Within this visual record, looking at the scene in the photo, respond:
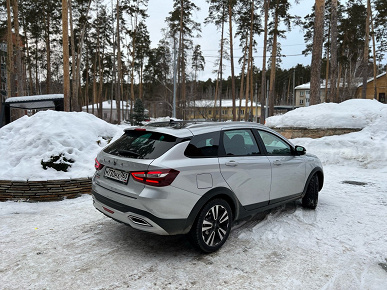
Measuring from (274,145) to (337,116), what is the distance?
7.84 meters

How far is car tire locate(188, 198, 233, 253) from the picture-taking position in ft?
10.6

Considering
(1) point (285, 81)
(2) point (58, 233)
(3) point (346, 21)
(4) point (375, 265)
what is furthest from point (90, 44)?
(1) point (285, 81)

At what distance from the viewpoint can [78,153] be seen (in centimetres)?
636

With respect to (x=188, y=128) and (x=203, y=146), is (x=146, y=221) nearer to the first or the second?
(x=203, y=146)

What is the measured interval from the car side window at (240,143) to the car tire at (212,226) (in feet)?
2.36

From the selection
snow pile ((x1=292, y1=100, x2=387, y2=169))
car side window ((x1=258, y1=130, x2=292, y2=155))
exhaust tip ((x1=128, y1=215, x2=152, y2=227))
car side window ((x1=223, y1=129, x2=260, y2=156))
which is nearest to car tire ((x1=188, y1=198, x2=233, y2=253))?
exhaust tip ((x1=128, y1=215, x2=152, y2=227))

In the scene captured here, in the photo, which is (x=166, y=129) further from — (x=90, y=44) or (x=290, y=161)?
(x=90, y=44)

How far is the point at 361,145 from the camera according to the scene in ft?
31.0

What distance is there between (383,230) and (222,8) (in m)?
28.3

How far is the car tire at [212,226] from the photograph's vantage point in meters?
3.24

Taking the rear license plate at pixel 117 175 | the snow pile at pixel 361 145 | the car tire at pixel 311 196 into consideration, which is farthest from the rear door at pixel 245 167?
the snow pile at pixel 361 145

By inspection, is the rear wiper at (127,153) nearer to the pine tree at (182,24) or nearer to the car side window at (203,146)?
the car side window at (203,146)

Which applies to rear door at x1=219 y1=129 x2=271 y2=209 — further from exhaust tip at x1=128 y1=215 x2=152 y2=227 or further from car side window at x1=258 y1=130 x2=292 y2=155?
exhaust tip at x1=128 y1=215 x2=152 y2=227

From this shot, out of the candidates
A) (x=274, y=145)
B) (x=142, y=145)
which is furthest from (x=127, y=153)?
(x=274, y=145)
